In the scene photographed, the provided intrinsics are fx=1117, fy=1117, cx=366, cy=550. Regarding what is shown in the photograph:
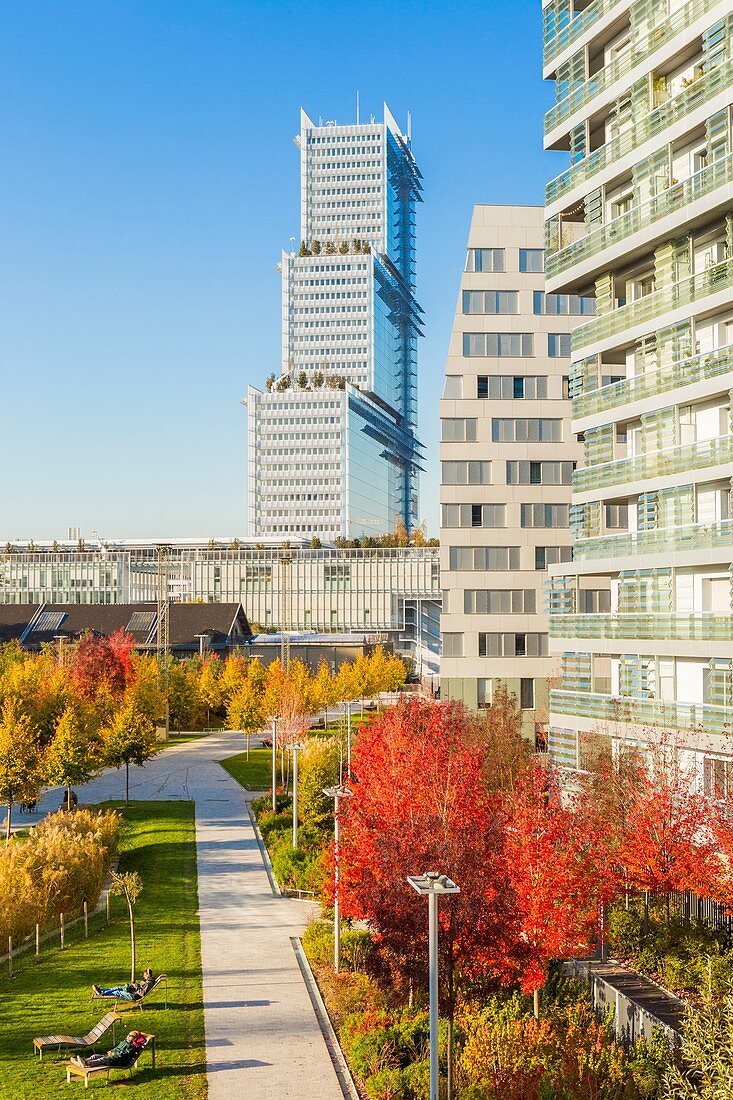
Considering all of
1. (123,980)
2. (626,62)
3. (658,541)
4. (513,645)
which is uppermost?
(626,62)

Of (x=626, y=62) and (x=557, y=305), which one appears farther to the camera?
(x=557, y=305)

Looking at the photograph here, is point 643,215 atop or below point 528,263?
below

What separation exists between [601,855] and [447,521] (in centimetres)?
3567

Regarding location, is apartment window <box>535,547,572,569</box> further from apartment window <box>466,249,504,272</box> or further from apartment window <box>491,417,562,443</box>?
apartment window <box>466,249,504,272</box>

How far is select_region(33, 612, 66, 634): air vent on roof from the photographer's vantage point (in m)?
110

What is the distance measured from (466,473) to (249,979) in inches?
1437

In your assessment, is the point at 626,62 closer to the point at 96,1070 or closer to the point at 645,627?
the point at 645,627

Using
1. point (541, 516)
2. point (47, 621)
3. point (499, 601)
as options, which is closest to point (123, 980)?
point (499, 601)

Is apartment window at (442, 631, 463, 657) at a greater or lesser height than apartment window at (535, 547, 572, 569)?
lesser

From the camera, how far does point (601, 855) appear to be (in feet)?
73.0

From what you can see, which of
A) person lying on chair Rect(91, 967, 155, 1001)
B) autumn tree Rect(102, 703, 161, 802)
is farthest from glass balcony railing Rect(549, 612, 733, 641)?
autumn tree Rect(102, 703, 161, 802)

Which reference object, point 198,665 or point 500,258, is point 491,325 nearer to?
point 500,258

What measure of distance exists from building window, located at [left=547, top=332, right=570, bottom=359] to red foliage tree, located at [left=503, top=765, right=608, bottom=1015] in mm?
37989

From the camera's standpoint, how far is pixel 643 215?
30266 millimetres
